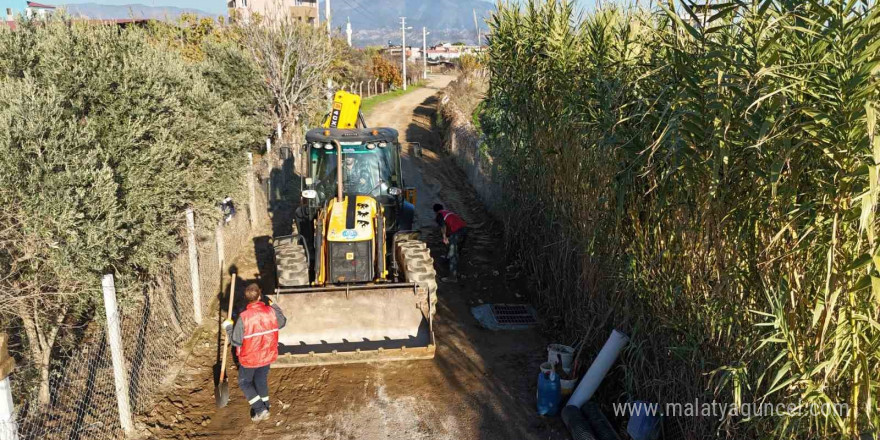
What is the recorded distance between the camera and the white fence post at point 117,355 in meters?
5.52

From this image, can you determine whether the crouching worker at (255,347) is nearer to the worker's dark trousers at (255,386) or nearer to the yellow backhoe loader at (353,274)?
the worker's dark trousers at (255,386)

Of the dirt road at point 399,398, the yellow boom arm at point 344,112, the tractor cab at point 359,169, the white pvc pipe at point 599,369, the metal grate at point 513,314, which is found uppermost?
the yellow boom arm at point 344,112

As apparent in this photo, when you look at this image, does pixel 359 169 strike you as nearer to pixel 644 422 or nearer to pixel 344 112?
pixel 344 112

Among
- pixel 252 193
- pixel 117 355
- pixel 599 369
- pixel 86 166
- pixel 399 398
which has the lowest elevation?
pixel 399 398

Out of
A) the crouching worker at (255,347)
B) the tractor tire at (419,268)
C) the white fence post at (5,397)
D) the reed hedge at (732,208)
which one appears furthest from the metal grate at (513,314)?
the white fence post at (5,397)

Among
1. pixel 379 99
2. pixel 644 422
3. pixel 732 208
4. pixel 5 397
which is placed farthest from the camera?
pixel 379 99

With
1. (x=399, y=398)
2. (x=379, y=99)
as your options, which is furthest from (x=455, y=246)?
(x=379, y=99)

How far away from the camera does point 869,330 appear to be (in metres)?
3.64

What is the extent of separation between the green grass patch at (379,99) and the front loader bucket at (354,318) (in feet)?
88.5

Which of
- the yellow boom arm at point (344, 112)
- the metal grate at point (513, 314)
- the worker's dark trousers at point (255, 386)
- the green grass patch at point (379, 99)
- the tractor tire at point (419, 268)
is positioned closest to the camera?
the worker's dark trousers at point (255, 386)

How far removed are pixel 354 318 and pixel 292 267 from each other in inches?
45.7

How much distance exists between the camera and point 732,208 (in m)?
4.34

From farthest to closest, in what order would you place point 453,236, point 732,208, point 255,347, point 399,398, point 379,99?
1. point 379,99
2. point 453,236
3. point 399,398
4. point 255,347
5. point 732,208

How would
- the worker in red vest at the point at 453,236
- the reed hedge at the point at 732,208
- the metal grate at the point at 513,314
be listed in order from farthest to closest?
1. the worker in red vest at the point at 453,236
2. the metal grate at the point at 513,314
3. the reed hedge at the point at 732,208
